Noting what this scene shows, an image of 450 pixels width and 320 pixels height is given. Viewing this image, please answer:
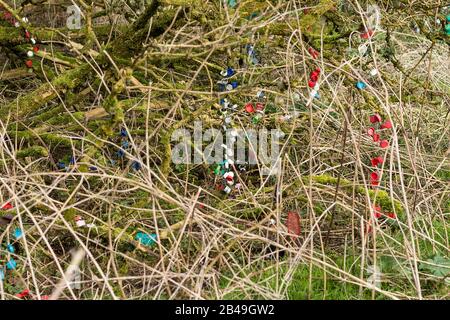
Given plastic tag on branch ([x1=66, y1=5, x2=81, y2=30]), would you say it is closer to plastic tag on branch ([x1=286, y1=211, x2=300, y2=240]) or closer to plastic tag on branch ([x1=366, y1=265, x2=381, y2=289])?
plastic tag on branch ([x1=286, y1=211, x2=300, y2=240])

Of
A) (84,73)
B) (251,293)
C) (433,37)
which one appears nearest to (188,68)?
(84,73)

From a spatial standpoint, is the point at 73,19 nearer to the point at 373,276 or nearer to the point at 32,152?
the point at 32,152

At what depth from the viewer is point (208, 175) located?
4254mm

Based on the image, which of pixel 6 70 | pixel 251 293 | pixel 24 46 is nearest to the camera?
pixel 251 293

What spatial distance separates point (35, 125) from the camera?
13.9 feet

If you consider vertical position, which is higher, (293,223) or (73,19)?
(73,19)

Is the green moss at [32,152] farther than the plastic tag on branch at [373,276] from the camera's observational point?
Yes

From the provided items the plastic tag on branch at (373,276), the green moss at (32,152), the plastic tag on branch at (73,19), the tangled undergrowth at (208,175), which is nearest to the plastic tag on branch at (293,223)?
the tangled undergrowth at (208,175)

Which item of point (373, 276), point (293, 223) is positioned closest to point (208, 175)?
point (293, 223)

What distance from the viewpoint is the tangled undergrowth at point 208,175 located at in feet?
10.1

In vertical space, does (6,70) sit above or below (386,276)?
above

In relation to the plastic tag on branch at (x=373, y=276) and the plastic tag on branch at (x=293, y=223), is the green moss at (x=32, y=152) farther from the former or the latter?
the plastic tag on branch at (x=373, y=276)

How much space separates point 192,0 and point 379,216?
4.67 ft
